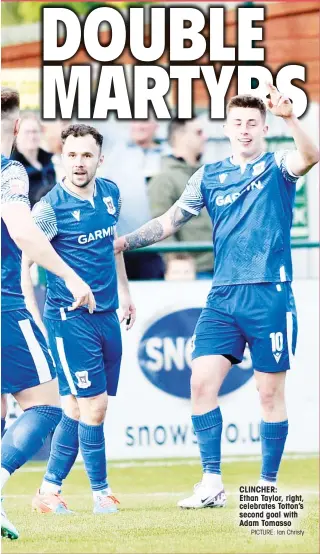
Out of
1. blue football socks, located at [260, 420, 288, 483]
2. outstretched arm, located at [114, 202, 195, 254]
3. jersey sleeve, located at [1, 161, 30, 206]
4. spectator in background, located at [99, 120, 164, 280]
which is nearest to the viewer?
jersey sleeve, located at [1, 161, 30, 206]

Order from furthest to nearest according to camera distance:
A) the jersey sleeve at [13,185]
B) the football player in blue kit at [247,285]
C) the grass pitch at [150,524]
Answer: the football player in blue kit at [247,285], the grass pitch at [150,524], the jersey sleeve at [13,185]

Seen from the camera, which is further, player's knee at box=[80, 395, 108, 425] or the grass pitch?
player's knee at box=[80, 395, 108, 425]

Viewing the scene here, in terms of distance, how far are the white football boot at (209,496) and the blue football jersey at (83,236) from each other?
3.39 feet

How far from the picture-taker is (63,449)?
705 centimetres

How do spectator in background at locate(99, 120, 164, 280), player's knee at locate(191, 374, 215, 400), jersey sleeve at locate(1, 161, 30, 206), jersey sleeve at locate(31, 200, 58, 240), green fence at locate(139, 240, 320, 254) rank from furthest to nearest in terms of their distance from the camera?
green fence at locate(139, 240, 320, 254) < spectator in background at locate(99, 120, 164, 280) < player's knee at locate(191, 374, 215, 400) < jersey sleeve at locate(31, 200, 58, 240) < jersey sleeve at locate(1, 161, 30, 206)

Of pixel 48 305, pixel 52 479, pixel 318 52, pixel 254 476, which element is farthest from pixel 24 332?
pixel 318 52

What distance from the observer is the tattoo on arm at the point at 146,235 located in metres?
7.06

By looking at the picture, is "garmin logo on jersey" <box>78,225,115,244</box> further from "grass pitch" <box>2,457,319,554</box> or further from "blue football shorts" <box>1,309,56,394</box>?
"grass pitch" <box>2,457,319,554</box>

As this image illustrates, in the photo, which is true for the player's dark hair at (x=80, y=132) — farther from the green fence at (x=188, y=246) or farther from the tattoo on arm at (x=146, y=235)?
the green fence at (x=188, y=246)

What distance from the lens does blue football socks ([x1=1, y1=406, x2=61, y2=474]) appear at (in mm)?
6121

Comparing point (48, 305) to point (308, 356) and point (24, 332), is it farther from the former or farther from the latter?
point (308, 356)

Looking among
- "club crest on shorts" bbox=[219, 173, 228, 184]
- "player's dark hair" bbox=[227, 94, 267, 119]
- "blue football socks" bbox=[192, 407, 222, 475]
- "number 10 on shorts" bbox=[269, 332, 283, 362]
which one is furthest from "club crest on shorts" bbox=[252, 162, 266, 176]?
"blue football socks" bbox=[192, 407, 222, 475]

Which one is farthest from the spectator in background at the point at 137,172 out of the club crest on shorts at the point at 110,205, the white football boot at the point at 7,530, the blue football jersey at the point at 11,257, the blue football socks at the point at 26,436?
the white football boot at the point at 7,530

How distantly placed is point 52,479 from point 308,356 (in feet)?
10.1
